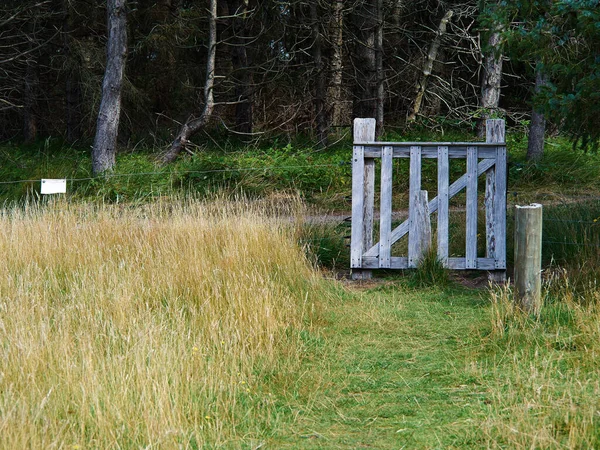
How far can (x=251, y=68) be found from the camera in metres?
19.5

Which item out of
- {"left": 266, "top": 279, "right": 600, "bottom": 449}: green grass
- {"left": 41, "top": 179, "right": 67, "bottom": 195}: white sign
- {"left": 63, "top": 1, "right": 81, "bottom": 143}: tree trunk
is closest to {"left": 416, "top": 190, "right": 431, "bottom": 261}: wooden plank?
{"left": 266, "top": 279, "right": 600, "bottom": 449}: green grass

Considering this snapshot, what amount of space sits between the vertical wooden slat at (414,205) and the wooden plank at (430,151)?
10 cm

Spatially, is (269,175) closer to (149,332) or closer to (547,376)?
(547,376)

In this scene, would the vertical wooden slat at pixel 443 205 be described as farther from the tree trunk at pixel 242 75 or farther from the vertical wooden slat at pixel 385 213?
the tree trunk at pixel 242 75

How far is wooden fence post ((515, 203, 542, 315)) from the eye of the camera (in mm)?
6156

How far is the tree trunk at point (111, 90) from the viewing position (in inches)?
638

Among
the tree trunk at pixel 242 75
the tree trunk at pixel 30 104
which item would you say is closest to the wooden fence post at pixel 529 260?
the tree trunk at pixel 242 75

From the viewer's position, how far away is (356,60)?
2216cm

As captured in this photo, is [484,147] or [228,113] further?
[228,113]

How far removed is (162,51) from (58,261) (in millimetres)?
13431

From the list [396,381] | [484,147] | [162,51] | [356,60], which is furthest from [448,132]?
[396,381]

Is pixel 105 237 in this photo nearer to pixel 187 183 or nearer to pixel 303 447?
pixel 303 447

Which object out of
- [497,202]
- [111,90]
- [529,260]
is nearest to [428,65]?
[111,90]

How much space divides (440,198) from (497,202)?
58 cm
